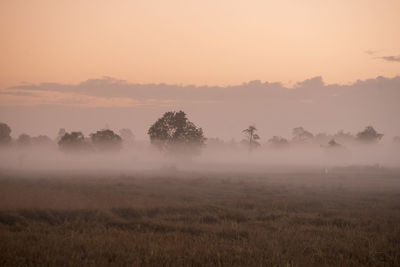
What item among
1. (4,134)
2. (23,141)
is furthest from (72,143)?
(23,141)

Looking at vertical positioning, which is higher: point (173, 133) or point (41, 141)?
point (173, 133)

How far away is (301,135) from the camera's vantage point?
16300 centimetres

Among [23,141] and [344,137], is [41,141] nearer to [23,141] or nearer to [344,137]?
[23,141]

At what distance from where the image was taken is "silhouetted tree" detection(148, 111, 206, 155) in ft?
213

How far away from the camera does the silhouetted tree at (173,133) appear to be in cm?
6500

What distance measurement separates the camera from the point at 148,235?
13375mm

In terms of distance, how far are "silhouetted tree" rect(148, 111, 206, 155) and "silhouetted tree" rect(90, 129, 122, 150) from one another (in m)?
24.9

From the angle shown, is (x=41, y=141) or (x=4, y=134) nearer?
(x=4, y=134)

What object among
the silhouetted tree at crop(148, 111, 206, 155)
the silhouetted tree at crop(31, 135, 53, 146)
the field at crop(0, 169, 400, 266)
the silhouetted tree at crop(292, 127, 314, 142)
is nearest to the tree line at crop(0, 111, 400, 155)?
the silhouetted tree at crop(148, 111, 206, 155)

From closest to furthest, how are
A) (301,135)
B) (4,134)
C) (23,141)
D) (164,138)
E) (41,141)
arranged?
(164,138), (4,134), (23,141), (41,141), (301,135)

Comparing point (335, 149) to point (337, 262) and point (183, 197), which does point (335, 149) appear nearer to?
point (183, 197)

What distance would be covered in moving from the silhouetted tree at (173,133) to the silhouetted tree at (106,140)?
24.9 meters

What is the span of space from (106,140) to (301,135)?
107008 millimetres

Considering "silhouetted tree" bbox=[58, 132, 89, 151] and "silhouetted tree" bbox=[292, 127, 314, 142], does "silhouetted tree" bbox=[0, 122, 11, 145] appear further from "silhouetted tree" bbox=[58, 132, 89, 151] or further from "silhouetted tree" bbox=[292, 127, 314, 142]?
"silhouetted tree" bbox=[292, 127, 314, 142]
